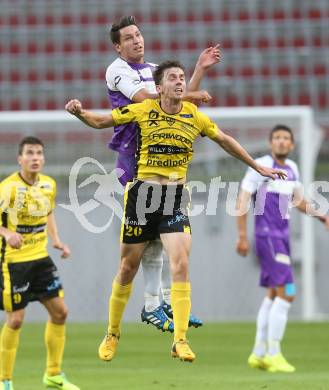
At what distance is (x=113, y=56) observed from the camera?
18.3 meters

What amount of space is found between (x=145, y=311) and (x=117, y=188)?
14.6 ft

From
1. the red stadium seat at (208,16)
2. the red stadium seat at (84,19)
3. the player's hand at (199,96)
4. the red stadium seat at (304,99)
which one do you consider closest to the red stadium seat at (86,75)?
the red stadium seat at (84,19)

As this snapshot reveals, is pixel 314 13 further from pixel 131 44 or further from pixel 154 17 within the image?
pixel 131 44

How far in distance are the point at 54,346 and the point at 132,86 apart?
2779 millimetres

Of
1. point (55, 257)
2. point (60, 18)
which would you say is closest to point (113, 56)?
Result: point (60, 18)

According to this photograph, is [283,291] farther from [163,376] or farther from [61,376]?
[61,376]

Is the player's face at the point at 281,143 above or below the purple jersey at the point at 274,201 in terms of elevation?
above

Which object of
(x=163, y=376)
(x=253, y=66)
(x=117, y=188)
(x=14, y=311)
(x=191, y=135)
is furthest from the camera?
(x=253, y=66)

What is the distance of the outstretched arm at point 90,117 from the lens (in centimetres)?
629

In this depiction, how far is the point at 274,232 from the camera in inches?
391

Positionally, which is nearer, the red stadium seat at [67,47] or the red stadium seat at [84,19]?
the red stadium seat at [67,47]

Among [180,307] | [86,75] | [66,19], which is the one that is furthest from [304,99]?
[180,307]

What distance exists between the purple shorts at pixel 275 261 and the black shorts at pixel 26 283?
2296 mm

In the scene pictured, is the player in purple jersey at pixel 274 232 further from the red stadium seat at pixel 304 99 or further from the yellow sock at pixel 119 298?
A: the red stadium seat at pixel 304 99
